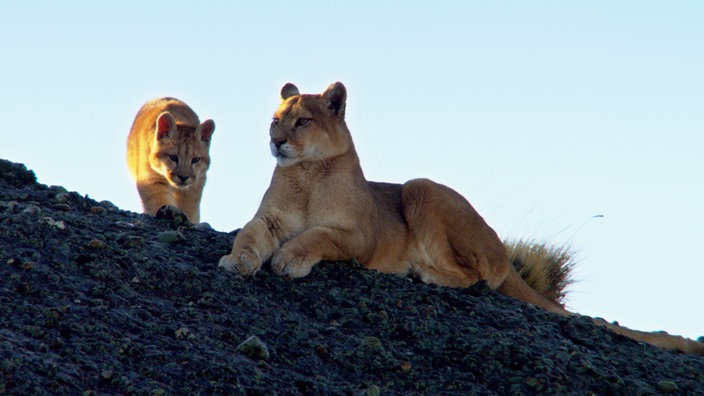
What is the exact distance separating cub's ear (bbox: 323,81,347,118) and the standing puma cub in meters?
4.38

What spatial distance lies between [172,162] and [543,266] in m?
4.69

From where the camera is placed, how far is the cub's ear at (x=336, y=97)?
340 inches

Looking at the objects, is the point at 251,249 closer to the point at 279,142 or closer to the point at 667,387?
the point at 279,142

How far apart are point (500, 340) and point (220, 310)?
1.83 metres

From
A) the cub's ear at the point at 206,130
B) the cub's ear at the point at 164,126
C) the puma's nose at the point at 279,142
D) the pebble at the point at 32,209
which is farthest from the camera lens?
the cub's ear at the point at 206,130

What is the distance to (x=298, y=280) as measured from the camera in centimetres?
723

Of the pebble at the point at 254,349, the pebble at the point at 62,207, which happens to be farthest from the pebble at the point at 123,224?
the pebble at the point at 254,349

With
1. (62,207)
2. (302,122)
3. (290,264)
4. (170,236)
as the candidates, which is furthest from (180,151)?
(290,264)

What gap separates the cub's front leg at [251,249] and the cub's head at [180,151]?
5090mm

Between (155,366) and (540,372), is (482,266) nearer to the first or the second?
(540,372)

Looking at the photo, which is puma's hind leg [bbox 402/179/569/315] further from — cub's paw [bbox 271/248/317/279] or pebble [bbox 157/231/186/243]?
pebble [bbox 157/231/186/243]

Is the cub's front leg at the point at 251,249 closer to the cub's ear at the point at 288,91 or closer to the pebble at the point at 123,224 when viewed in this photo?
the pebble at the point at 123,224

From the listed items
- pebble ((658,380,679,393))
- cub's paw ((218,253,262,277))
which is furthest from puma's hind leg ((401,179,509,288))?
pebble ((658,380,679,393))

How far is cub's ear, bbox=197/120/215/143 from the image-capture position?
44.5 feet
